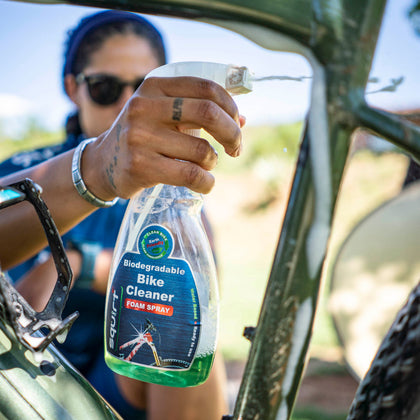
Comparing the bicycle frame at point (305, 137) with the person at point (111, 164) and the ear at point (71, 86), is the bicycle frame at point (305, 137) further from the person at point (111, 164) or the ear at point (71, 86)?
the ear at point (71, 86)

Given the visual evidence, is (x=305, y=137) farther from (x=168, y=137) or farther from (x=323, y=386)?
(x=323, y=386)

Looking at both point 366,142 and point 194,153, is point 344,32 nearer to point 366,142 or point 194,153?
point 194,153

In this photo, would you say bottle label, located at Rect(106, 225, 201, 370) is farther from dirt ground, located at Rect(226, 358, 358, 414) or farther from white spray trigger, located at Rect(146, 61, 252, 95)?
dirt ground, located at Rect(226, 358, 358, 414)

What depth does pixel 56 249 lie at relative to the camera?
0.49 metres

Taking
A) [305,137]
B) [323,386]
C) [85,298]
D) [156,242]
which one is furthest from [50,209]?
[323,386]

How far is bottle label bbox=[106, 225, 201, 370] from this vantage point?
513 mm

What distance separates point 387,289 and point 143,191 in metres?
2.19

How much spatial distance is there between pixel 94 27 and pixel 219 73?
0.94 metres

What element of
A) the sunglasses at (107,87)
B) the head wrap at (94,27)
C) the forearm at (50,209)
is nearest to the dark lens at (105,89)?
the sunglasses at (107,87)

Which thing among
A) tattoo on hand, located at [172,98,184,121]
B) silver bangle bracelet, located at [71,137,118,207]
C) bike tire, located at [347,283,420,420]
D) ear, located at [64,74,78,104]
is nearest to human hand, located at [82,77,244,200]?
tattoo on hand, located at [172,98,184,121]

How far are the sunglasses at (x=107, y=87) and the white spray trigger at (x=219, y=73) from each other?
70 cm

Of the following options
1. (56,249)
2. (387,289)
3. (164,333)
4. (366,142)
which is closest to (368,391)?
(164,333)

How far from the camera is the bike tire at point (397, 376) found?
36 centimetres

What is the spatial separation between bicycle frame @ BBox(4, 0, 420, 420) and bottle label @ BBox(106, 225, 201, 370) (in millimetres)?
111
